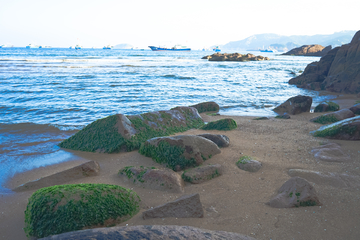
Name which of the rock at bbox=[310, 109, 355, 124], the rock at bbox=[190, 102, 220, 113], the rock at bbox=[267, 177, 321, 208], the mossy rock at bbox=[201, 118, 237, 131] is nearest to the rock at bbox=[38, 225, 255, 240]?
the rock at bbox=[267, 177, 321, 208]

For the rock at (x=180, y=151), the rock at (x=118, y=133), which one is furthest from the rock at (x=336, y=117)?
the rock at (x=118, y=133)

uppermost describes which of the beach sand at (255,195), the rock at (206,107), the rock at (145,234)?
the rock at (145,234)

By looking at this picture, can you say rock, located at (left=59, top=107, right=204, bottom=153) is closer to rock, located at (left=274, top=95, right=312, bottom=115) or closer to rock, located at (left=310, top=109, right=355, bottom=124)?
rock, located at (left=310, top=109, right=355, bottom=124)

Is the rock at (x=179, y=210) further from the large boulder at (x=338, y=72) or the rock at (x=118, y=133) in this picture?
the large boulder at (x=338, y=72)

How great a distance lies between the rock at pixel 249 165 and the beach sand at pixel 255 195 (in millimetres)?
123

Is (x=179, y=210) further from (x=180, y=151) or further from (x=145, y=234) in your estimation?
(x=180, y=151)

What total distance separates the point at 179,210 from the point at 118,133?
340cm

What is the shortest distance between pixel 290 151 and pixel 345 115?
13.7 feet

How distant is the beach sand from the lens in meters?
3.15

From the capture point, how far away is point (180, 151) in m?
5.11

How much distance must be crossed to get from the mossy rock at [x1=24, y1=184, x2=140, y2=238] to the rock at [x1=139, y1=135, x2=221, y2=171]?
1.58m

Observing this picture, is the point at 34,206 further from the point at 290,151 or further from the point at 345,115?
the point at 345,115

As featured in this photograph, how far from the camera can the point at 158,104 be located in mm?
12797

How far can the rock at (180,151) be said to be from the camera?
5.04 m
